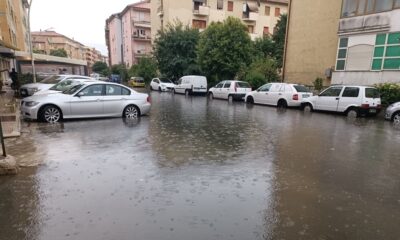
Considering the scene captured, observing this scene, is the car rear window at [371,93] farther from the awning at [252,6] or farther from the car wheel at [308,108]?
the awning at [252,6]

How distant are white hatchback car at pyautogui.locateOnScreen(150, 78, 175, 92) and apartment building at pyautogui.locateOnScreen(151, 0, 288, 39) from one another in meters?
11.4

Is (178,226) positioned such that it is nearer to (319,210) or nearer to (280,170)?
(319,210)

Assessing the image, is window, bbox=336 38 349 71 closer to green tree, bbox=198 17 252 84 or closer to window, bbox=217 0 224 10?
green tree, bbox=198 17 252 84

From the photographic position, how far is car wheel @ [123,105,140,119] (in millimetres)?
12500

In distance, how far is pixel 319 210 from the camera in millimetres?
4328

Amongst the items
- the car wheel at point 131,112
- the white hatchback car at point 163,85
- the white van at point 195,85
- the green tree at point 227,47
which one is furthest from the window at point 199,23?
the car wheel at point 131,112

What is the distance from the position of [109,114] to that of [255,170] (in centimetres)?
785

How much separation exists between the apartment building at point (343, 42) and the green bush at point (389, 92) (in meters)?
1.27

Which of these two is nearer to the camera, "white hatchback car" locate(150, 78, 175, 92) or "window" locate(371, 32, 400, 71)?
"window" locate(371, 32, 400, 71)

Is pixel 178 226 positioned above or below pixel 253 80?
below

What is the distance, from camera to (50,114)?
35.6 feet

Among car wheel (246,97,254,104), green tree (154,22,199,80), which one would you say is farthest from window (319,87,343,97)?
green tree (154,22,199,80)

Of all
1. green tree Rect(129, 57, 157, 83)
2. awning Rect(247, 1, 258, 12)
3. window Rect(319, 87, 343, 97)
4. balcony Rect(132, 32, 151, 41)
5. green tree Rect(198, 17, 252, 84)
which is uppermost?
awning Rect(247, 1, 258, 12)

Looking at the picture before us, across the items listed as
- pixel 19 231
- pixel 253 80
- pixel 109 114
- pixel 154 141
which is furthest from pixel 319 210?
pixel 253 80
